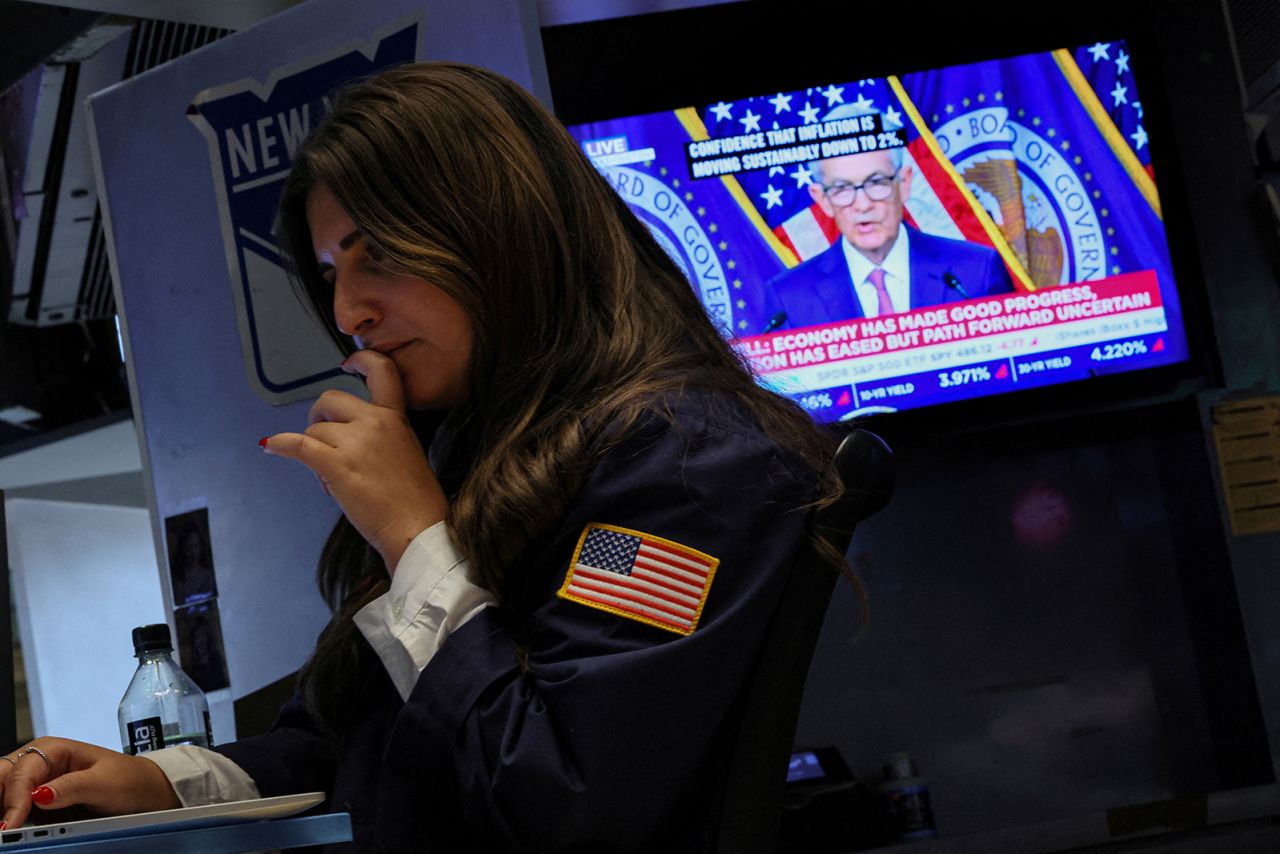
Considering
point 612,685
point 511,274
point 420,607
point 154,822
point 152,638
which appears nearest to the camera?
point 154,822

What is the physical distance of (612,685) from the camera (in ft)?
2.93

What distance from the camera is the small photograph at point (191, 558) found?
7.79 feet

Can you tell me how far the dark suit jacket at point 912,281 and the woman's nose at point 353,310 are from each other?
1.73m

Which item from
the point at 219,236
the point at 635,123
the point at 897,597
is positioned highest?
the point at 635,123

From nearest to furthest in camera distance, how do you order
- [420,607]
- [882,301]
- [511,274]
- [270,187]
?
1. [420,607]
2. [511,274]
3. [270,187]
4. [882,301]

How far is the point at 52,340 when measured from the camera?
16.8ft

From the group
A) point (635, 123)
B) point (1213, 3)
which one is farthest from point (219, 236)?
point (1213, 3)

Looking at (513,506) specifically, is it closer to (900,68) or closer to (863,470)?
(863,470)

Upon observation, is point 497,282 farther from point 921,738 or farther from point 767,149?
point 921,738

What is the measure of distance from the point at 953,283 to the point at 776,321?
38 cm

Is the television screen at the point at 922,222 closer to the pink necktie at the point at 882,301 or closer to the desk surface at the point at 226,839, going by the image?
the pink necktie at the point at 882,301

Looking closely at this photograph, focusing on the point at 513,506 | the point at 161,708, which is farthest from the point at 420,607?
the point at 161,708

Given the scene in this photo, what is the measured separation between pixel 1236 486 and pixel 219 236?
219 cm

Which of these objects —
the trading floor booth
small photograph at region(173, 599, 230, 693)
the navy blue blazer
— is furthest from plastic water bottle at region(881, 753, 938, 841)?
the navy blue blazer
